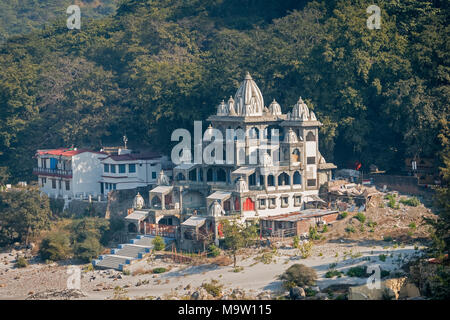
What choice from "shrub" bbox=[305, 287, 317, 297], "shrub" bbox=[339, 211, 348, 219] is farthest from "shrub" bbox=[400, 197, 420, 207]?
"shrub" bbox=[305, 287, 317, 297]

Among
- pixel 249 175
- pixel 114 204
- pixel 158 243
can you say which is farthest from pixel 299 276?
pixel 114 204

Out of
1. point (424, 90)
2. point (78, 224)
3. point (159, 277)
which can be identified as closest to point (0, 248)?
point (78, 224)

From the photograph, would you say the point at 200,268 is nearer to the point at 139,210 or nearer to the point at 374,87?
the point at 139,210

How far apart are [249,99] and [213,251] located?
13266 mm

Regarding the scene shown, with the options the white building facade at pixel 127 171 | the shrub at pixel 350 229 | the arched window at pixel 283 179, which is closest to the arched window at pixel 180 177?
the white building facade at pixel 127 171

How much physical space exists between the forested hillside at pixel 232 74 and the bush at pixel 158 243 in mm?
14382

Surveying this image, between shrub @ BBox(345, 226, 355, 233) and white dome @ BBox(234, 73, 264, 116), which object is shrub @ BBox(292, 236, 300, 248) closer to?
shrub @ BBox(345, 226, 355, 233)

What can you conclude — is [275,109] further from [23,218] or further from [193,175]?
[23,218]

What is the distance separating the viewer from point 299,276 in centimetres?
6038

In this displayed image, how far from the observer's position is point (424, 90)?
254 ft

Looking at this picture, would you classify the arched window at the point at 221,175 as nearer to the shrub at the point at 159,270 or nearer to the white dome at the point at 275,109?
the white dome at the point at 275,109

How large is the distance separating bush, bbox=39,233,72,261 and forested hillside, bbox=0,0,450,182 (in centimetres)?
1509
